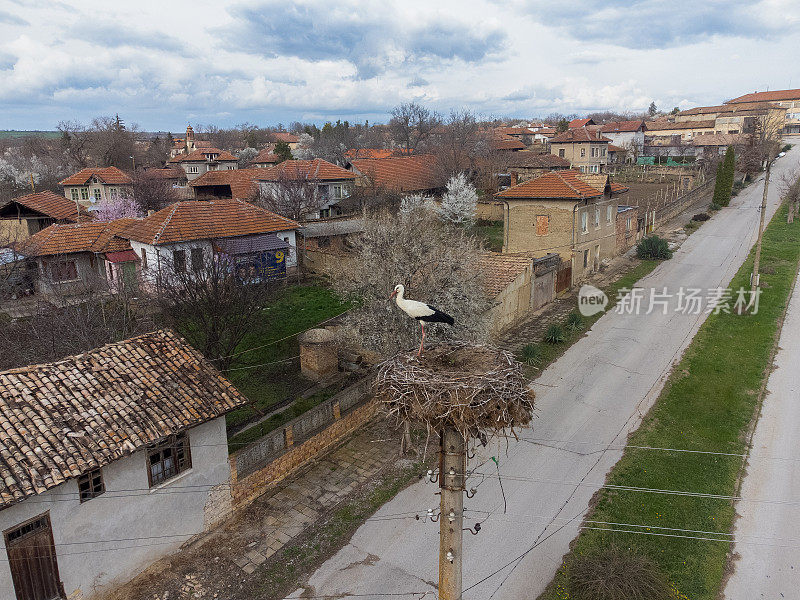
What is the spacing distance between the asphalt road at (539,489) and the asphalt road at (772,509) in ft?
4.86

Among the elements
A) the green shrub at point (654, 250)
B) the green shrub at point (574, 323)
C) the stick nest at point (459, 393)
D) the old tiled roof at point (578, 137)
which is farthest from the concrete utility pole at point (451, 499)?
the old tiled roof at point (578, 137)

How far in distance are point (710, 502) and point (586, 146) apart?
190 feet

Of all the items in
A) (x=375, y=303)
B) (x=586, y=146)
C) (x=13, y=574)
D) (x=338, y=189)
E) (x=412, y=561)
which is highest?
(x=586, y=146)

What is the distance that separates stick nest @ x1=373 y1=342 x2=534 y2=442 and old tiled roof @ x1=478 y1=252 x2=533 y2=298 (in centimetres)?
1351

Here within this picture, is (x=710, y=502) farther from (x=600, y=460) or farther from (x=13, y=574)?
(x=13, y=574)

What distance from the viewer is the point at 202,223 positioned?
1103 inches

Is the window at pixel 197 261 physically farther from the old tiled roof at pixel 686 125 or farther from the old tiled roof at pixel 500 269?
the old tiled roof at pixel 686 125

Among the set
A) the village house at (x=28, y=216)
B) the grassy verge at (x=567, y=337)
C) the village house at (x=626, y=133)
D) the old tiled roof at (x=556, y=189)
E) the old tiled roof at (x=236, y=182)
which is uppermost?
the village house at (x=626, y=133)

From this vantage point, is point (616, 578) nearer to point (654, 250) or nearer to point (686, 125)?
point (654, 250)

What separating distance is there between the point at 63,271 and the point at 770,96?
126512mm

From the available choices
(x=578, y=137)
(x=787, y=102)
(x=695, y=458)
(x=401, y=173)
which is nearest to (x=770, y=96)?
(x=787, y=102)

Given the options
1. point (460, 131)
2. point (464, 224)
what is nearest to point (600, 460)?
point (464, 224)

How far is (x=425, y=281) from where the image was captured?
15.0 m

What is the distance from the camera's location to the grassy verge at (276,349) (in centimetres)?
1697
